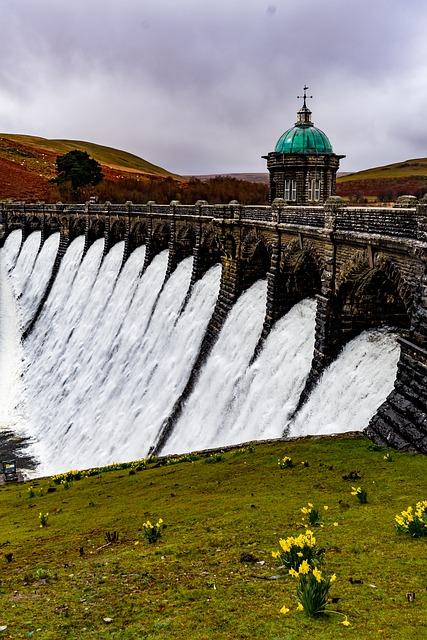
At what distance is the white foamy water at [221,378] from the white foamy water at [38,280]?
1609 inches

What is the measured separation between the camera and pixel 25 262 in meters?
88.3

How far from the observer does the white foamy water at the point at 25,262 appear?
8244 cm

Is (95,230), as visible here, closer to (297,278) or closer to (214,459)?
(297,278)

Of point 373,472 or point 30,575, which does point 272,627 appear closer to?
point 30,575

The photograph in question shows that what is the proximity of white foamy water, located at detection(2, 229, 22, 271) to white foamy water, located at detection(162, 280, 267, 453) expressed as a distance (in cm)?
6693

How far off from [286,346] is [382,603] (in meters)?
19.5

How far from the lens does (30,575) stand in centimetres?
1234

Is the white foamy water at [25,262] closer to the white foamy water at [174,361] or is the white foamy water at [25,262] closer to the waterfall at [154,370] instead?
the waterfall at [154,370]

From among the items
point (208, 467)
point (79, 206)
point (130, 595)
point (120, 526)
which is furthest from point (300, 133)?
point (130, 595)

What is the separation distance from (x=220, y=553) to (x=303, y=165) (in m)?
52.4

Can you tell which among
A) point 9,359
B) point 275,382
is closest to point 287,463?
point 275,382

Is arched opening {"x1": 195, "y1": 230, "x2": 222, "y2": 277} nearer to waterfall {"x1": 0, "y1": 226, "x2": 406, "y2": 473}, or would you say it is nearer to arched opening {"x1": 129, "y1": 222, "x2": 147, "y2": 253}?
waterfall {"x1": 0, "y1": 226, "x2": 406, "y2": 473}

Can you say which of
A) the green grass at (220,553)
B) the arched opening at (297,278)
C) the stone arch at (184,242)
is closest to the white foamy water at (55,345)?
the stone arch at (184,242)

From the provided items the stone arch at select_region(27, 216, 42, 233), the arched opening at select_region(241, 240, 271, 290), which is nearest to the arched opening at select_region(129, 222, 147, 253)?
the arched opening at select_region(241, 240, 271, 290)
